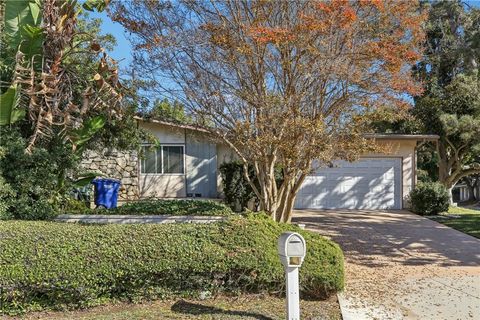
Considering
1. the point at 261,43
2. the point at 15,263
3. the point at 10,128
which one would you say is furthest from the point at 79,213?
the point at 261,43

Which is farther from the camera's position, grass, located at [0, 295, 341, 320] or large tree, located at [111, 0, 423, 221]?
large tree, located at [111, 0, 423, 221]

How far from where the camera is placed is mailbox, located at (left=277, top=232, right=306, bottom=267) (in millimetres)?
5410

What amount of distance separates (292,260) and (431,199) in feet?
45.2

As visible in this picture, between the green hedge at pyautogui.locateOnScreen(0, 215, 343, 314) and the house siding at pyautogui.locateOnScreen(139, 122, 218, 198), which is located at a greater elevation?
the house siding at pyautogui.locateOnScreen(139, 122, 218, 198)

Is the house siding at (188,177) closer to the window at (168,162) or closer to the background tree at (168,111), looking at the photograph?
the window at (168,162)

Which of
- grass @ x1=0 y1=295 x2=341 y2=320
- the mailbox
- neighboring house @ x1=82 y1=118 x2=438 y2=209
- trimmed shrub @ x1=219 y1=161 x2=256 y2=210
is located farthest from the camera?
neighboring house @ x1=82 y1=118 x2=438 y2=209

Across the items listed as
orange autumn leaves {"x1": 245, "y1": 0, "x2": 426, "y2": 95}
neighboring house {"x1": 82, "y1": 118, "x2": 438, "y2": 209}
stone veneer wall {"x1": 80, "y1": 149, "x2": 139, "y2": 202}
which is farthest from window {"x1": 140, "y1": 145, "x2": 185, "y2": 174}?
orange autumn leaves {"x1": 245, "y1": 0, "x2": 426, "y2": 95}

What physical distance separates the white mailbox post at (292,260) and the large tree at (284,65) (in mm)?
3197

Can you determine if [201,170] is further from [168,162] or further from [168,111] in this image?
[168,111]

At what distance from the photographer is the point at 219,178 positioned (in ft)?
62.9

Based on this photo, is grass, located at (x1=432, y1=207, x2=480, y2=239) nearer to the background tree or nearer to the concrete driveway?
the concrete driveway

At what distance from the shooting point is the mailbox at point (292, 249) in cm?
541

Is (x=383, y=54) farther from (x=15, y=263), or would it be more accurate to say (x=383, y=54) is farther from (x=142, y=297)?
(x=15, y=263)

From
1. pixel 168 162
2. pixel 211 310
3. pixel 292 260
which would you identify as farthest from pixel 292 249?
pixel 168 162
